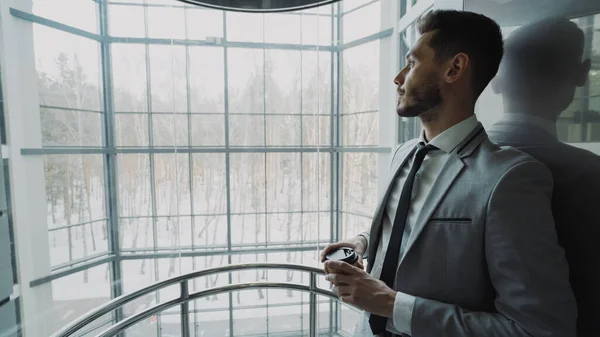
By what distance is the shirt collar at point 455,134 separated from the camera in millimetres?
940

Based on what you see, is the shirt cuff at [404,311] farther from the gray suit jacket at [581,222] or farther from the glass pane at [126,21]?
the glass pane at [126,21]

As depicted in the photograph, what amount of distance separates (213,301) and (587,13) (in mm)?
8828

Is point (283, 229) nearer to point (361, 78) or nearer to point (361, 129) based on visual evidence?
point (361, 129)

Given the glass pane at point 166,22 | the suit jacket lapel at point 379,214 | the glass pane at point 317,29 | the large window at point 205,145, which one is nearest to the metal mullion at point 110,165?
the large window at point 205,145

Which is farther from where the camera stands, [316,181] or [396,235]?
[316,181]

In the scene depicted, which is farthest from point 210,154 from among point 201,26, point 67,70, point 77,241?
point 77,241

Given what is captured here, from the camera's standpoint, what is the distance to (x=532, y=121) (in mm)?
1030

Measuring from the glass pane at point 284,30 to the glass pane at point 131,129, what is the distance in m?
3.97

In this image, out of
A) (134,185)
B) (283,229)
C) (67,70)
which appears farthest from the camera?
(283,229)

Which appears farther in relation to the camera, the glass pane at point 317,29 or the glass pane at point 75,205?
the glass pane at point 317,29

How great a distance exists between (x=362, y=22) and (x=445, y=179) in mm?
7726

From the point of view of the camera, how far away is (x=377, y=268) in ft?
3.54

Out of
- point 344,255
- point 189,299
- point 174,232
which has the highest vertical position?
point 344,255

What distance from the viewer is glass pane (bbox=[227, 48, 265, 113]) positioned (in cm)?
775
